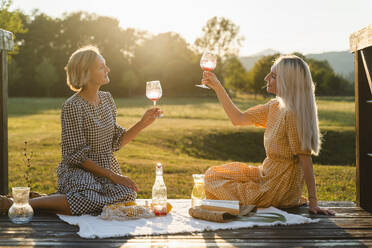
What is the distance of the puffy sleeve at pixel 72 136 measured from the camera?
4594 mm

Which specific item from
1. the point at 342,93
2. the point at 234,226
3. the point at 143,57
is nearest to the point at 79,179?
the point at 234,226

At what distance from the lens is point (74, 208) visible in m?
4.45

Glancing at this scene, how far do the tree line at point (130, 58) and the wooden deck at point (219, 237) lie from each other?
3814 centimetres

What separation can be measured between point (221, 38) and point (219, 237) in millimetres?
43516

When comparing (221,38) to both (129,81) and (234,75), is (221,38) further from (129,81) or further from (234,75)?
(129,81)

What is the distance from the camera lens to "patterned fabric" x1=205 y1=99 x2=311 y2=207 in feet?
15.1

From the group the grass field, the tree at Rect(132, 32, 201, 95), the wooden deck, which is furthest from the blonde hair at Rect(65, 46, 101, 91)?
the tree at Rect(132, 32, 201, 95)

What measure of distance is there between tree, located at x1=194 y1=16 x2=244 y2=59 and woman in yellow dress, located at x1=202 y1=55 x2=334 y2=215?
41.4 m

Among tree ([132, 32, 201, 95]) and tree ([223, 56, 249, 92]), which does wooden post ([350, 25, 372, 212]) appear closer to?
tree ([132, 32, 201, 95])

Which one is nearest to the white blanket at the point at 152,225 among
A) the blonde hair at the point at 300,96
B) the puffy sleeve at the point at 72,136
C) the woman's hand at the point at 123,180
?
the woman's hand at the point at 123,180

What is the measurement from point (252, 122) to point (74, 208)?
2.19 meters

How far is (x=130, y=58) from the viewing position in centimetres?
5138

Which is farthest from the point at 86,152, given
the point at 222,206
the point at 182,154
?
the point at 182,154

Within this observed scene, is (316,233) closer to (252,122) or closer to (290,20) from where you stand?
(252,122)
